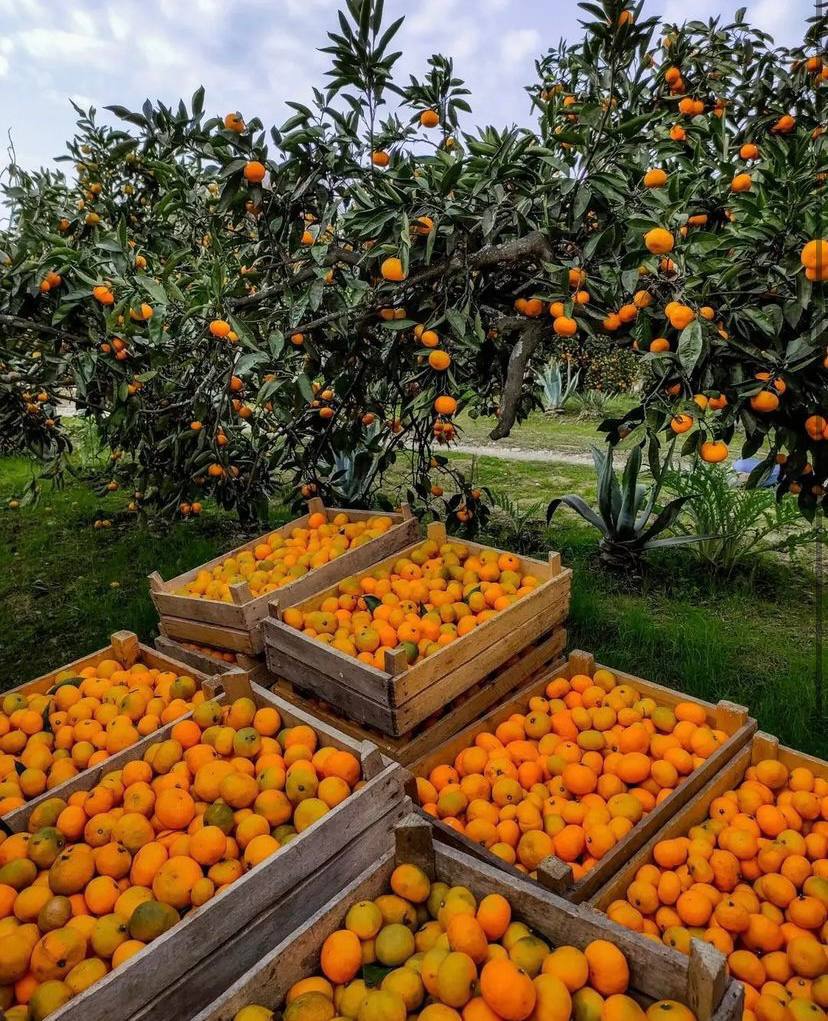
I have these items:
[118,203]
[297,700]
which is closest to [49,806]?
[297,700]

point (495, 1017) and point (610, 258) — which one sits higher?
point (610, 258)

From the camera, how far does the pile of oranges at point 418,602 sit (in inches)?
101

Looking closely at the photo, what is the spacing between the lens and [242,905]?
4.66ft

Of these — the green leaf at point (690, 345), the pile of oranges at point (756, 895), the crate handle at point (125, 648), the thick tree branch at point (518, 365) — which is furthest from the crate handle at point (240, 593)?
the green leaf at point (690, 345)

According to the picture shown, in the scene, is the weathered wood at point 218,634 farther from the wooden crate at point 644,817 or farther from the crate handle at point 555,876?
the crate handle at point 555,876

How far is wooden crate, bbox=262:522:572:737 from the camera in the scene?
225 cm

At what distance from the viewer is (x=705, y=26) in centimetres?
294

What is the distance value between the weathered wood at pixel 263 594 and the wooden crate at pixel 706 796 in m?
1.64

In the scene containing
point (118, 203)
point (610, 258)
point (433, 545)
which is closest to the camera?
point (610, 258)

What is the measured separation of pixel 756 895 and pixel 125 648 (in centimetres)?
242

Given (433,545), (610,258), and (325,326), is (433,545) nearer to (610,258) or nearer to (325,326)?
(325,326)

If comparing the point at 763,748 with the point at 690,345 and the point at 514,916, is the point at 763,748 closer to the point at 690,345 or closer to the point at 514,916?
the point at 514,916

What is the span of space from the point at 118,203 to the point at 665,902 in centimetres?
454

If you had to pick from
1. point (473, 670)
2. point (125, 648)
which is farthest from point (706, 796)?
point (125, 648)
